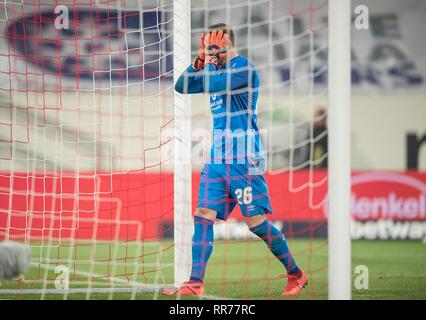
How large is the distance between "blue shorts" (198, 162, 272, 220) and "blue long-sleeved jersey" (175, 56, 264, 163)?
0.22 ft

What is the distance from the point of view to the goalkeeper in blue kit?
18.5ft

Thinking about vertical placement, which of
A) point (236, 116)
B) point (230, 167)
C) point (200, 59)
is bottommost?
point (230, 167)

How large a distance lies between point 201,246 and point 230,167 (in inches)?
21.4

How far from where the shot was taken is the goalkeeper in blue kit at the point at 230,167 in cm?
563

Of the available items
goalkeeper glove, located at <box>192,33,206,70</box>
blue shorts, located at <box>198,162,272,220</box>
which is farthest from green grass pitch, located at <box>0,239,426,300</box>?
goalkeeper glove, located at <box>192,33,206,70</box>

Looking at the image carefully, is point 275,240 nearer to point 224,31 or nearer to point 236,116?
point 236,116

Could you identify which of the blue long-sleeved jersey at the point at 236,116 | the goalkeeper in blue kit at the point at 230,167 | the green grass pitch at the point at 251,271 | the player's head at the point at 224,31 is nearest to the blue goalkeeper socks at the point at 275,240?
the goalkeeper in blue kit at the point at 230,167

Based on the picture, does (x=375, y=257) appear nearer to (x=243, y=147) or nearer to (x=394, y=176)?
(x=394, y=176)

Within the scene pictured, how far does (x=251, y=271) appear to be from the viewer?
7.66 m

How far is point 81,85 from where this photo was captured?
13.8m

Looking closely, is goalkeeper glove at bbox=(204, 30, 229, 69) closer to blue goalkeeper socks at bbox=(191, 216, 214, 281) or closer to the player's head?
the player's head

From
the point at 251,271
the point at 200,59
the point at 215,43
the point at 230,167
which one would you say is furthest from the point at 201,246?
the point at 251,271

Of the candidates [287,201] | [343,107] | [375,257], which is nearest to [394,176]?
[287,201]

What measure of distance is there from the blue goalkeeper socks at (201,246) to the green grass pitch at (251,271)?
22 centimetres
